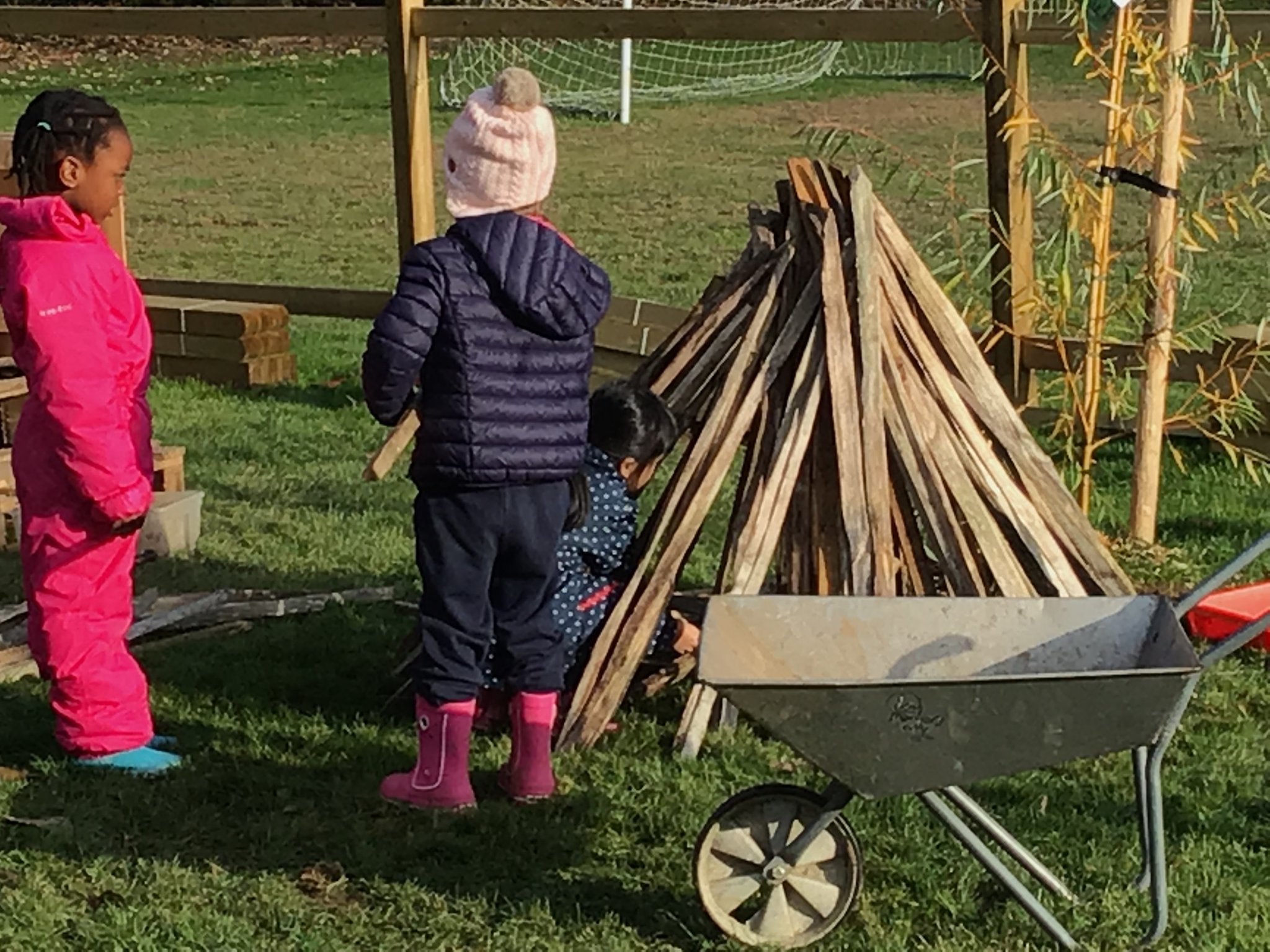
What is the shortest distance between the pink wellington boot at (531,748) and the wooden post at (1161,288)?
2882mm

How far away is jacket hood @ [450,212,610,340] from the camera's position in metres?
4.29

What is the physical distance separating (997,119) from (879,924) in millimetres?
4146

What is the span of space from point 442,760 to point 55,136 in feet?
Answer: 5.75

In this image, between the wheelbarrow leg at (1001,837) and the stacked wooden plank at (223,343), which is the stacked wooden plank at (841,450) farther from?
the stacked wooden plank at (223,343)

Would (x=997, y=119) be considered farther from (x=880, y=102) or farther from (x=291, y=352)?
(x=880, y=102)

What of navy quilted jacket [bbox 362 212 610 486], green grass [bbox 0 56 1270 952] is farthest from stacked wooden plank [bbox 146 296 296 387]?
navy quilted jacket [bbox 362 212 610 486]

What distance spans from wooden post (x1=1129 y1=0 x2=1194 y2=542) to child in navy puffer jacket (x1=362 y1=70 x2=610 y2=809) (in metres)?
2.66

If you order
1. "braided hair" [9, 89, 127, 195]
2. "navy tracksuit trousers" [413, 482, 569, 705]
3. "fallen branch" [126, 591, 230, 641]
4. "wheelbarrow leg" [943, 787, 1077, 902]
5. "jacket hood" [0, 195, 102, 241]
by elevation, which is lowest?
"fallen branch" [126, 591, 230, 641]

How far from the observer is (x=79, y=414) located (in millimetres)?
4488

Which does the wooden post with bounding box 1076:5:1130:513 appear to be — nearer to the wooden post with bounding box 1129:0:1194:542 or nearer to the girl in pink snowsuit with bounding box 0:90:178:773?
the wooden post with bounding box 1129:0:1194:542

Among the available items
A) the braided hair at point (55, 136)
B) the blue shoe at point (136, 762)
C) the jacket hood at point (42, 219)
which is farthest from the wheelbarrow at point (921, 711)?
the braided hair at point (55, 136)

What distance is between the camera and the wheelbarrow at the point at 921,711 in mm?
3467

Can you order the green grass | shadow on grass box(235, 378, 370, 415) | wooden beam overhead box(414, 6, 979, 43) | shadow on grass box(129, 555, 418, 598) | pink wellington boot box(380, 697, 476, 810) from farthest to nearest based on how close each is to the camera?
shadow on grass box(235, 378, 370, 415)
wooden beam overhead box(414, 6, 979, 43)
shadow on grass box(129, 555, 418, 598)
pink wellington boot box(380, 697, 476, 810)
the green grass

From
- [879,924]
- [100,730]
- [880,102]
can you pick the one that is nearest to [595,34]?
[100,730]
